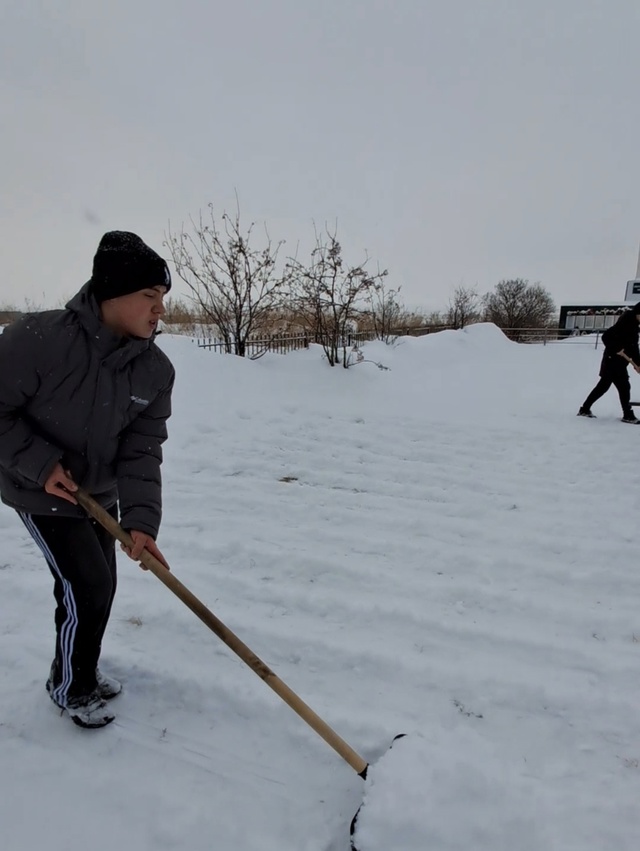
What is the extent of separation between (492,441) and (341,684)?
13.7 feet

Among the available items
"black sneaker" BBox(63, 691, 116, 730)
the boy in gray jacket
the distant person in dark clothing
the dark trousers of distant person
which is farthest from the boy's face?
the dark trousers of distant person

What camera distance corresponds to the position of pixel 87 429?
1.56m

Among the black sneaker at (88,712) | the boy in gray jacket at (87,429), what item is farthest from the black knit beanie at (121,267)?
the black sneaker at (88,712)

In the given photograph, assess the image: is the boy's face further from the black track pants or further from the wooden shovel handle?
the black track pants

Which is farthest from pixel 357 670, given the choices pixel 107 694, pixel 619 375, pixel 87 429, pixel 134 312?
pixel 619 375

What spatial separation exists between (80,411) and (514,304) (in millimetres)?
34115

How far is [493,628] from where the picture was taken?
2.35 metres

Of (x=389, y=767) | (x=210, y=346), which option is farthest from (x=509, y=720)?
(x=210, y=346)

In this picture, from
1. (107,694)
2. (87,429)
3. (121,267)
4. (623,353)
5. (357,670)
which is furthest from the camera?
(623,353)

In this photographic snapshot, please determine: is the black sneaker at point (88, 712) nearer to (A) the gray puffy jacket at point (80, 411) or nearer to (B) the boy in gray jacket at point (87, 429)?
(B) the boy in gray jacket at point (87, 429)

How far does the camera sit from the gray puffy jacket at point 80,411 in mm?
1438

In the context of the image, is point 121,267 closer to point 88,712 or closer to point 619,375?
point 88,712

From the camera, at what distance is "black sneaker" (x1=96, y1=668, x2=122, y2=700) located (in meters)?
1.84

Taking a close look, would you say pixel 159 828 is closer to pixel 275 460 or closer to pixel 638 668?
pixel 638 668
